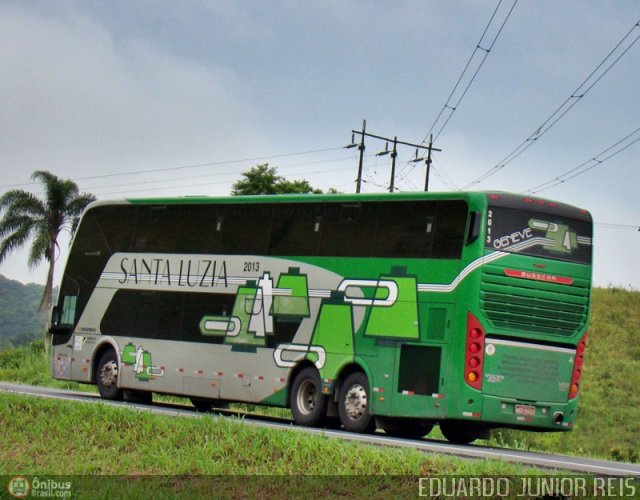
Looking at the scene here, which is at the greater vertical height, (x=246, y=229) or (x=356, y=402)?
(x=246, y=229)

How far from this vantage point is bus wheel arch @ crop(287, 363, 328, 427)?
23406 mm

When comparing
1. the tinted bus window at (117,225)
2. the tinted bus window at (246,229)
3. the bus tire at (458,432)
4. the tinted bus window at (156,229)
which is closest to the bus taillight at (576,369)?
the bus tire at (458,432)

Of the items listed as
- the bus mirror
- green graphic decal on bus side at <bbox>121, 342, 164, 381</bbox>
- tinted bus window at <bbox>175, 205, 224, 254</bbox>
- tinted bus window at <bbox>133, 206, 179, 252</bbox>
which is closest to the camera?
tinted bus window at <bbox>175, 205, 224, 254</bbox>

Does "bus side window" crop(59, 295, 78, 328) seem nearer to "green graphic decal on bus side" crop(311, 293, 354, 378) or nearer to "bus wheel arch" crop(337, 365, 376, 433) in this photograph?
"green graphic decal on bus side" crop(311, 293, 354, 378)

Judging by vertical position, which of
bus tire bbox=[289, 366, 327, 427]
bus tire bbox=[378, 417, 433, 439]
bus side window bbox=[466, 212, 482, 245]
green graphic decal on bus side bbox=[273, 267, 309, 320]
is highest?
bus side window bbox=[466, 212, 482, 245]

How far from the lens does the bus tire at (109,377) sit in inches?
1120

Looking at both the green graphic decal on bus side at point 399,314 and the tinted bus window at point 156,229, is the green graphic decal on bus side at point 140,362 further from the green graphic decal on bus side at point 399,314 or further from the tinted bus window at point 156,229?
the green graphic decal on bus side at point 399,314

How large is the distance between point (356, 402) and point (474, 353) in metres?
2.84

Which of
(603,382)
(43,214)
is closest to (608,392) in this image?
(603,382)

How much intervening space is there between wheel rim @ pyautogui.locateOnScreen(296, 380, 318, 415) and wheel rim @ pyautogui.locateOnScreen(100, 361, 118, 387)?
6.04 meters

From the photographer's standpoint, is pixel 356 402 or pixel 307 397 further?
pixel 307 397

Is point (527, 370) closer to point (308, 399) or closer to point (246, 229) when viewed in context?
point (308, 399)

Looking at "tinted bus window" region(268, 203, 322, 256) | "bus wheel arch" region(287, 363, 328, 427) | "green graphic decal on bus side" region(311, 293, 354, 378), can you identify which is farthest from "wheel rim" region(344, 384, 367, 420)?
"tinted bus window" region(268, 203, 322, 256)

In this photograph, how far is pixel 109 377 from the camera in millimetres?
28562
